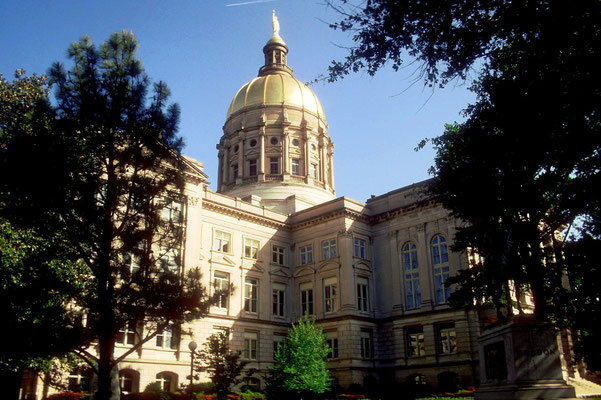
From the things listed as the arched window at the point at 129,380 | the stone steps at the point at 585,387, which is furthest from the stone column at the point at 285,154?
the stone steps at the point at 585,387

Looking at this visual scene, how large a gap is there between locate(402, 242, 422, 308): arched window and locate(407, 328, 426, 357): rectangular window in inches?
80.6

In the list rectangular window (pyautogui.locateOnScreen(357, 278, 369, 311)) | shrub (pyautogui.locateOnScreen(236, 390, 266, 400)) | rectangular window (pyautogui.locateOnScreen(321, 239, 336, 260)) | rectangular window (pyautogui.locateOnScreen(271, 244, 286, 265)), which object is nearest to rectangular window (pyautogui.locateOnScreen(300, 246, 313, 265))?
rectangular window (pyautogui.locateOnScreen(321, 239, 336, 260))

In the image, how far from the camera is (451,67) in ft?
39.3

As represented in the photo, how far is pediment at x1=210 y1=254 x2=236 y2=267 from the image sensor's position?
44.2 meters

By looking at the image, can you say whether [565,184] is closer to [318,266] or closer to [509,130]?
[509,130]

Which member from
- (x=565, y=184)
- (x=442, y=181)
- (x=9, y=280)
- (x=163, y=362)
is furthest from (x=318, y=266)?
(x=9, y=280)

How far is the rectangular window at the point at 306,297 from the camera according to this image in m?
47.4

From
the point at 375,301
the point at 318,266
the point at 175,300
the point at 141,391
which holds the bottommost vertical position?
the point at 141,391

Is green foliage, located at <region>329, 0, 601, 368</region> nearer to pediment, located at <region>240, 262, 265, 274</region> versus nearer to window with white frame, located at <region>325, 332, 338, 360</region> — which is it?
window with white frame, located at <region>325, 332, 338, 360</region>

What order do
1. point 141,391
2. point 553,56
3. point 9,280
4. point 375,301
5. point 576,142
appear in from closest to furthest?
point 553,56, point 576,142, point 9,280, point 141,391, point 375,301

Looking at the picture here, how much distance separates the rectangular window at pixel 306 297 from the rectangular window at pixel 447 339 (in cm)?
1135

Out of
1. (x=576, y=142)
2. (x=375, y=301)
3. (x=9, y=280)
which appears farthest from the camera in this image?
(x=375, y=301)

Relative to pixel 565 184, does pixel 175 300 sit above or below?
below

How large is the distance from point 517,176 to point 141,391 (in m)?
26.5
